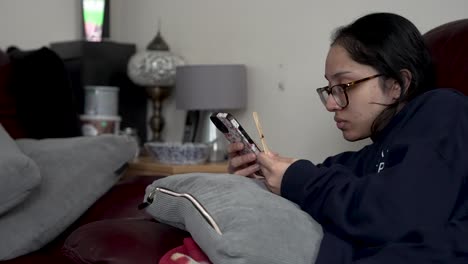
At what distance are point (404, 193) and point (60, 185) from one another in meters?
0.91

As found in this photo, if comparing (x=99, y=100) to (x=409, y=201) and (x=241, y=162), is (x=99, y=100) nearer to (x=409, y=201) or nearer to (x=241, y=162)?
(x=241, y=162)

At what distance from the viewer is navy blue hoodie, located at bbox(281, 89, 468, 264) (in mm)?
847

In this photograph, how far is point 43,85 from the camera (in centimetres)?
192

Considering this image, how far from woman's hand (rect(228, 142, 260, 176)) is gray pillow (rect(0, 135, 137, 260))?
395 mm

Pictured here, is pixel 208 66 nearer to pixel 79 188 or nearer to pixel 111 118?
pixel 111 118

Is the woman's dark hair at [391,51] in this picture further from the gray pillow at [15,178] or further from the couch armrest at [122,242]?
the gray pillow at [15,178]

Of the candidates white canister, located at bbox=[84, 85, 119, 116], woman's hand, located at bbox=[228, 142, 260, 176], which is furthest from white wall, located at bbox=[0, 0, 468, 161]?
woman's hand, located at bbox=[228, 142, 260, 176]

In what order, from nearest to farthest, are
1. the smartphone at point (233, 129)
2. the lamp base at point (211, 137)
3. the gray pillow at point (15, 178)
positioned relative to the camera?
1. the smartphone at point (233, 129)
2. the gray pillow at point (15, 178)
3. the lamp base at point (211, 137)

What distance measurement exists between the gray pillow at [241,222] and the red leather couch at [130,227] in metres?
0.06

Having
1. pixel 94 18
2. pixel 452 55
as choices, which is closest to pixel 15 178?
pixel 452 55

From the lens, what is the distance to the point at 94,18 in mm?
2572

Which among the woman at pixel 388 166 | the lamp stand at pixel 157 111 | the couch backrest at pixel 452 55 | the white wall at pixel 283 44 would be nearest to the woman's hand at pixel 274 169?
the woman at pixel 388 166

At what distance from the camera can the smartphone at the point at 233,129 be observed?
1.15 m

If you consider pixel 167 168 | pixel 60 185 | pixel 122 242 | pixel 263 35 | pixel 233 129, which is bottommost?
pixel 167 168
